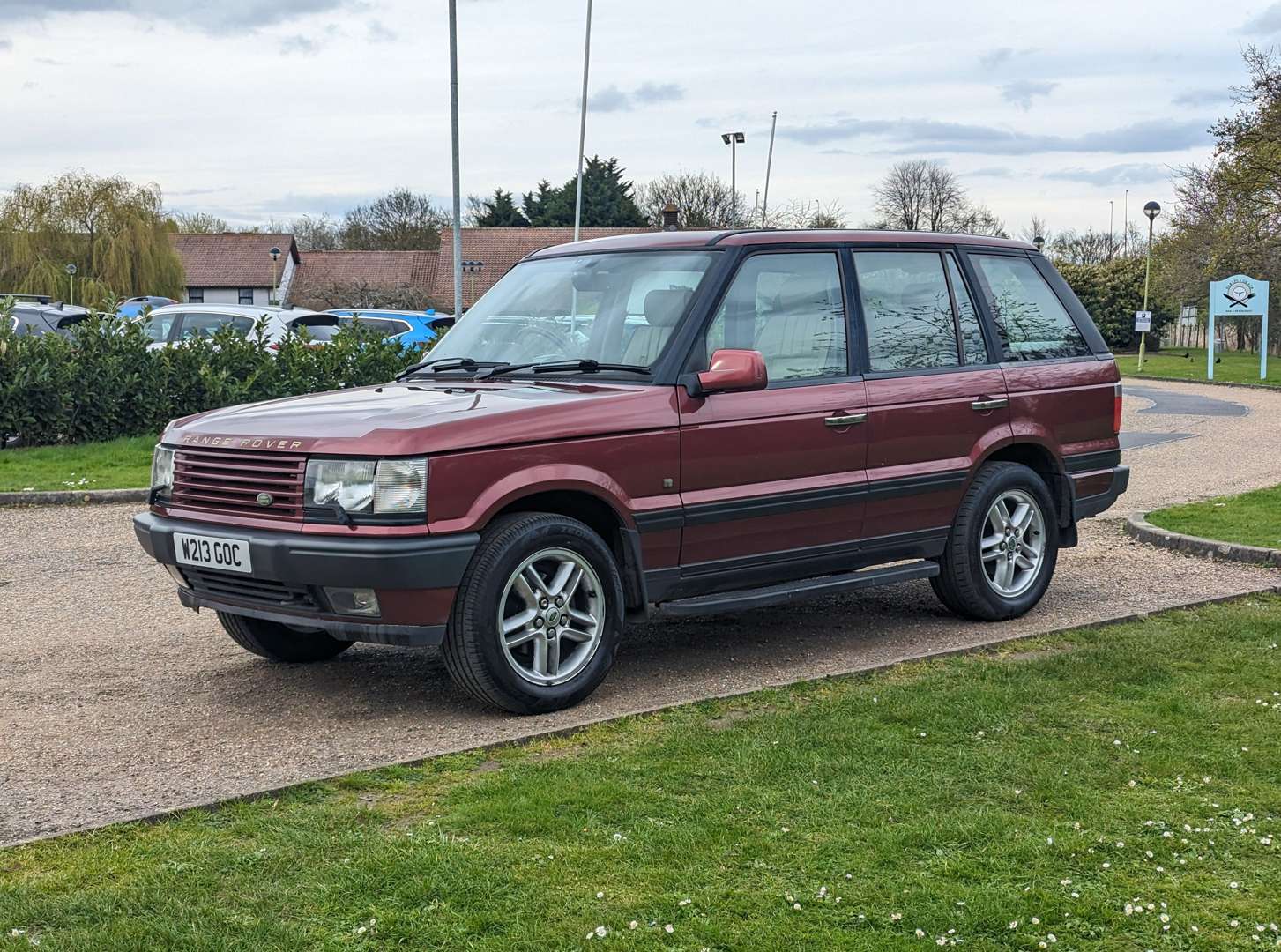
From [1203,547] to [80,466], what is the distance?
35.0 ft

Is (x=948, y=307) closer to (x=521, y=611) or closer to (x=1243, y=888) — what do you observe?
(x=521, y=611)

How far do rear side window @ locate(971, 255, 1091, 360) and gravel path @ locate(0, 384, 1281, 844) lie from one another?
1.45m

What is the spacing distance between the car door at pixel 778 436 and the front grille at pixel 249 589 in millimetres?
1649

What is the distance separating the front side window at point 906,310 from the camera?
24.7 feet

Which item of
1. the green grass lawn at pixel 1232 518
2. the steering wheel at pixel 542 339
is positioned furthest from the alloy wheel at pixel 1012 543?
the green grass lawn at pixel 1232 518

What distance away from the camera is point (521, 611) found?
610 cm

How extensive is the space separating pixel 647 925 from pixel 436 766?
1659 millimetres

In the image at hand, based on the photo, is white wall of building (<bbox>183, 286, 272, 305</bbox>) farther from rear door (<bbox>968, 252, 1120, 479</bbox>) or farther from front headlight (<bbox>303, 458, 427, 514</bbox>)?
front headlight (<bbox>303, 458, 427, 514</bbox>)

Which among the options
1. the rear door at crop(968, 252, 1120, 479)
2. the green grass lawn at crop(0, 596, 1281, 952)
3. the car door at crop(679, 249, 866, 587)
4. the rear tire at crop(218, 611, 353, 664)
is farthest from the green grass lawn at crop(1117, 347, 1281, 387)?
the green grass lawn at crop(0, 596, 1281, 952)

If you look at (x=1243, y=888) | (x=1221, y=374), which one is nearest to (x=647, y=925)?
(x=1243, y=888)

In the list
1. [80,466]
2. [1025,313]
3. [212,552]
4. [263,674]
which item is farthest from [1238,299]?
[212,552]

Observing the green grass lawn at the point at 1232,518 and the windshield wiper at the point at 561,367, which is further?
the green grass lawn at the point at 1232,518

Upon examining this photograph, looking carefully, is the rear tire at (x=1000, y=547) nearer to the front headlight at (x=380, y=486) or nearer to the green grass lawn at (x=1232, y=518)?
the green grass lawn at (x=1232, y=518)

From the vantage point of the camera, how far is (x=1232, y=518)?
11805mm
